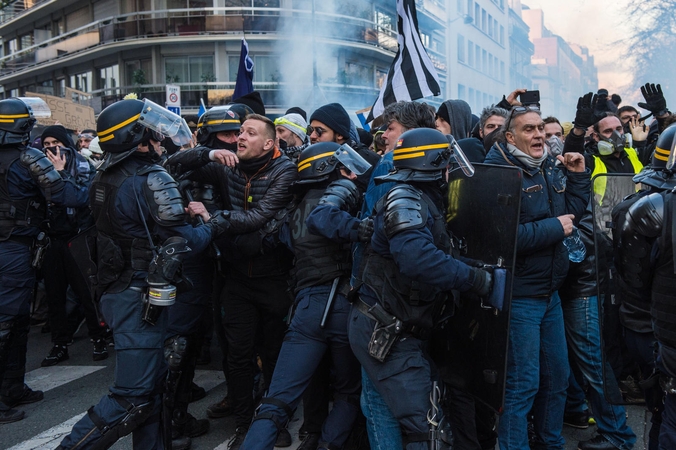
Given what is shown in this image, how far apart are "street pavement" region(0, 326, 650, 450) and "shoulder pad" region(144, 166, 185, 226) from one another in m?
1.65

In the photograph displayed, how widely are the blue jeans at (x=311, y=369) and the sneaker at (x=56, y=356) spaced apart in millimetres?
3544

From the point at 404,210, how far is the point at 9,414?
355cm

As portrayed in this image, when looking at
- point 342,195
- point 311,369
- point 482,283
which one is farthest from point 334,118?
point 482,283

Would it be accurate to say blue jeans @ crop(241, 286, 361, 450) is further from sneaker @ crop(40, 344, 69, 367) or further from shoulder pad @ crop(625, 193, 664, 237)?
sneaker @ crop(40, 344, 69, 367)

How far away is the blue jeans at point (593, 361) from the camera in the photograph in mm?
3682

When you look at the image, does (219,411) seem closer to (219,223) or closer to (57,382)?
(219,223)

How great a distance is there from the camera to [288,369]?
3.22 metres

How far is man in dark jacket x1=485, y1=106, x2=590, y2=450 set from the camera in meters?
3.27

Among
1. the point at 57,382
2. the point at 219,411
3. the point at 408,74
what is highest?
the point at 408,74

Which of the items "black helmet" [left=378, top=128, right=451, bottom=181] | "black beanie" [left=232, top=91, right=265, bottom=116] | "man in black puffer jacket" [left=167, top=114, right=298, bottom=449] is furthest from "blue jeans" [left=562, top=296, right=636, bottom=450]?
"black beanie" [left=232, top=91, right=265, bottom=116]

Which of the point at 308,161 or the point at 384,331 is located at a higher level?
the point at 308,161

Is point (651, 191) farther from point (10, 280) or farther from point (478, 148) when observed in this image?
point (10, 280)

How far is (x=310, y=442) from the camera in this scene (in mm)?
3820

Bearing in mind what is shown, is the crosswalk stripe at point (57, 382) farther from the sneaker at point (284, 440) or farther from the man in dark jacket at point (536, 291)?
the man in dark jacket at point (536, 291)
